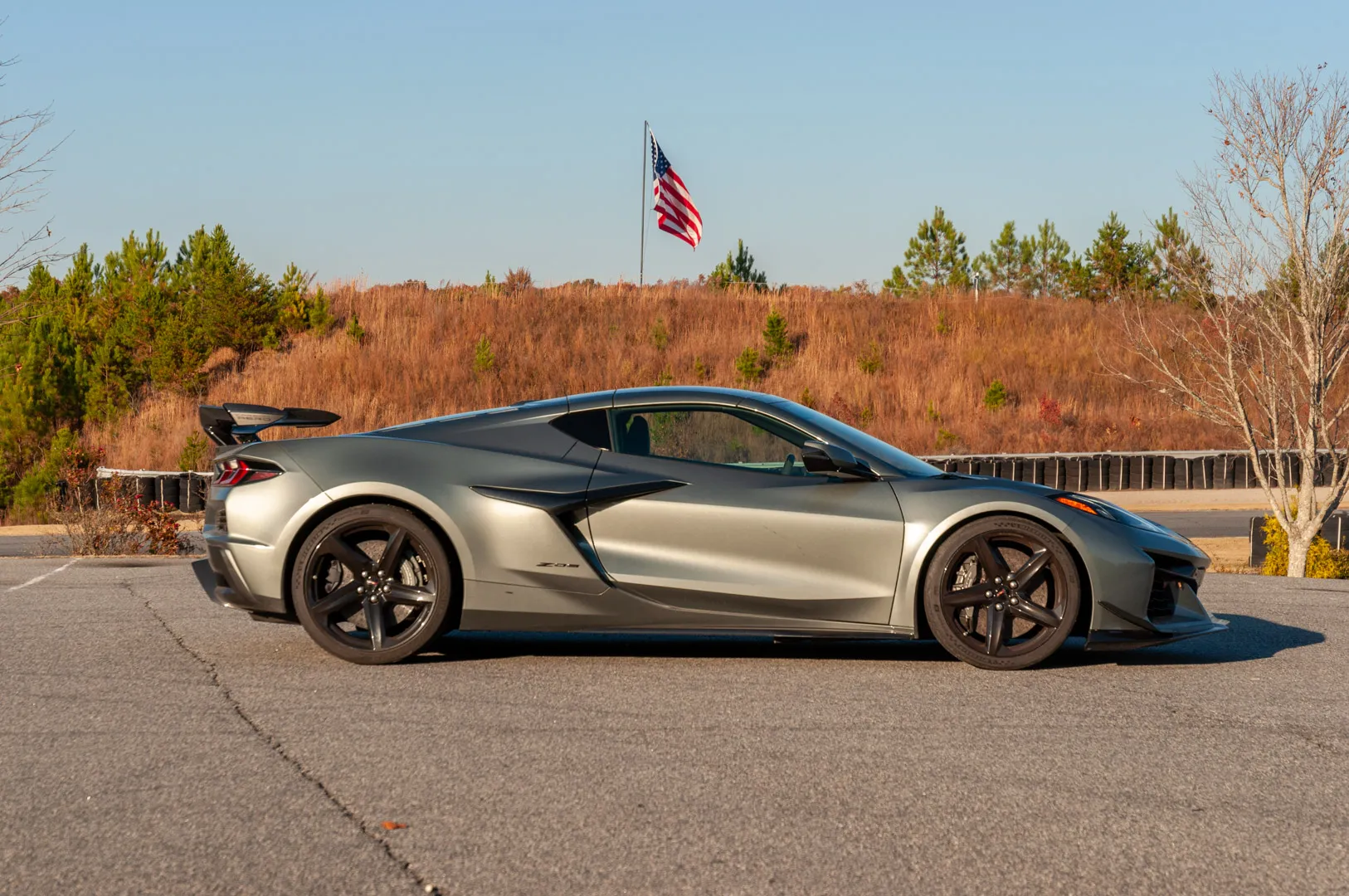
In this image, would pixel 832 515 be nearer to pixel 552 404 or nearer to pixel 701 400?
pixel 701 400

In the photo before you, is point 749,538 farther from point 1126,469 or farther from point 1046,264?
point 1046,264

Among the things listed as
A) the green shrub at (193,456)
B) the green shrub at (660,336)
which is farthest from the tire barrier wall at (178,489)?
the green shrub at (660,336)

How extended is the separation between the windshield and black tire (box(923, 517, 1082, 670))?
45 centimetres

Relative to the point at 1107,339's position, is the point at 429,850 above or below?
below

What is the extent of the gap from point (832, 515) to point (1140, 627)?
153cm

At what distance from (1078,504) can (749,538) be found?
159 cm

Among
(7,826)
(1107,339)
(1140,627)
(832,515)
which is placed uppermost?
(1107,339)

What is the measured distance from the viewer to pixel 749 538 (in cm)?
642

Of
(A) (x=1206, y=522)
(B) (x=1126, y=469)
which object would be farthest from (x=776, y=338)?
(A) (x=1206, y=522)

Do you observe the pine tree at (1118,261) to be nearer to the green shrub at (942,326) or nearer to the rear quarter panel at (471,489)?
the green shrub at (942,326)

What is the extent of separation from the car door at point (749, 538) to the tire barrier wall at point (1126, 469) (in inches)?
766

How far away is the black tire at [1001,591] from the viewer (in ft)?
20.8

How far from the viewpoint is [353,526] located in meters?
6.58

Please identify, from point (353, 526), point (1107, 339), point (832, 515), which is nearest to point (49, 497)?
point (353, 526)
